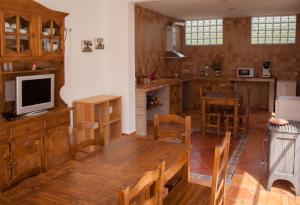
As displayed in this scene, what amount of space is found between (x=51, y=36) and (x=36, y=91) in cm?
70

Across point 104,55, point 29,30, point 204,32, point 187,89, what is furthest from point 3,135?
point 204,32

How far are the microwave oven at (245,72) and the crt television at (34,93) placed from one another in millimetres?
5484

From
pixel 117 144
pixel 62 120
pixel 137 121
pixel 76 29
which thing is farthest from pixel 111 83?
pixel 117 144

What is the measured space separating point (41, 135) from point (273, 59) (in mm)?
6388

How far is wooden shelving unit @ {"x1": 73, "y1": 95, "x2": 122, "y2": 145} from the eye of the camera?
4684 mm

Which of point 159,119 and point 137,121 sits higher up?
point 159,119

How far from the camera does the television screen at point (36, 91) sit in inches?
141

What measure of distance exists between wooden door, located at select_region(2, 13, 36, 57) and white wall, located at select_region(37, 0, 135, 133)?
1.11m

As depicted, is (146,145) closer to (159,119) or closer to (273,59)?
(159,119)

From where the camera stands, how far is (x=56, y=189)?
184cm

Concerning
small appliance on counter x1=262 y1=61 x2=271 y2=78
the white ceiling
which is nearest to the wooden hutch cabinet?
the white ceiling

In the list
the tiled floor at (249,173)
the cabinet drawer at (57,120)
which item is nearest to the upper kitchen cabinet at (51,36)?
the cabinet drawer at (57,120)

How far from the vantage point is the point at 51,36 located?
3885 mm

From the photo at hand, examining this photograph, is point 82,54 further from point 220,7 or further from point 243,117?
point 220,7
